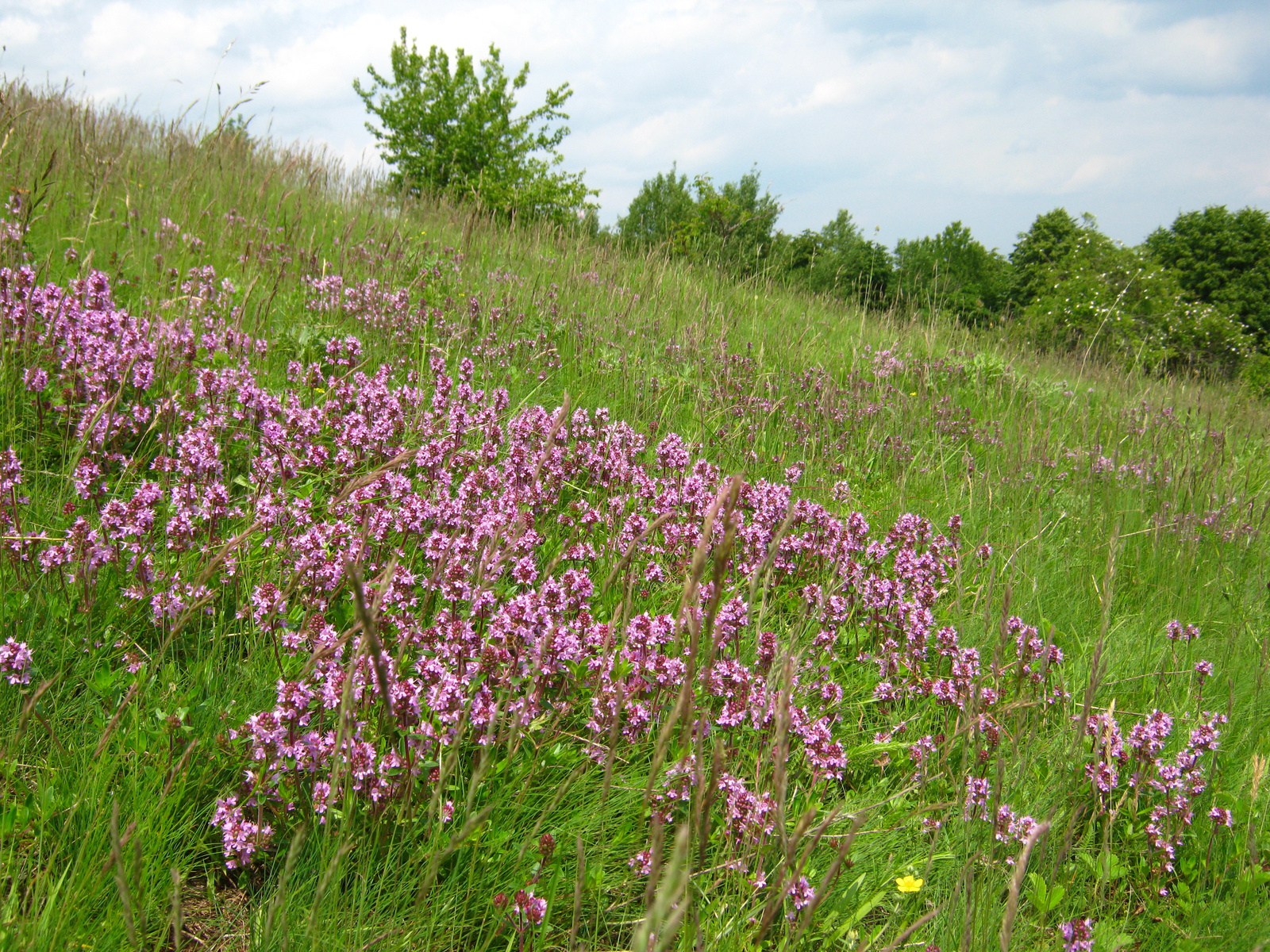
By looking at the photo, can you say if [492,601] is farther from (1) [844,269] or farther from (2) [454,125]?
(2) [454,125]

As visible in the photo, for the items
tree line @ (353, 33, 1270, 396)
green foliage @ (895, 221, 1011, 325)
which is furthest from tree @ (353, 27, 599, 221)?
green foliage @ (895, 221, 1011, 325)

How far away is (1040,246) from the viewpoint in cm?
4269

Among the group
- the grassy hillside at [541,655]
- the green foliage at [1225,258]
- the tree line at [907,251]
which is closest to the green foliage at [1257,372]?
the tree line at [907,251]

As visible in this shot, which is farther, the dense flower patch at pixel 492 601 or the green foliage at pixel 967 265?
the green foliage at pixel 967 265

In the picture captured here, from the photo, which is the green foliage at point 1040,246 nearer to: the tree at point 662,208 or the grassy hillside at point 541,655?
the tree at point 662,208

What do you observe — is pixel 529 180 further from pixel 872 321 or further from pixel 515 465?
pixel 515 465

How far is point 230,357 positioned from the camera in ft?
12.4

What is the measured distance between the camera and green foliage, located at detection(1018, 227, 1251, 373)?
52.2 feet

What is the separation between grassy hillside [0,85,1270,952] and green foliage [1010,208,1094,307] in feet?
140

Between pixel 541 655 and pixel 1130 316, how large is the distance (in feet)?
71.4

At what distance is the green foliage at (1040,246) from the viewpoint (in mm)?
41812

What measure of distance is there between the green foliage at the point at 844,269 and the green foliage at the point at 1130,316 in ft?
11.2

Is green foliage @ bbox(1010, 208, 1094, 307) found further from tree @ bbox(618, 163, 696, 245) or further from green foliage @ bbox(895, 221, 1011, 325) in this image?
tree @ bbox(618, 163, 696, 245)

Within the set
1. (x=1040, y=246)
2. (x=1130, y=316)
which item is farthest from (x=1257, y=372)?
(x=1040, y=246)
